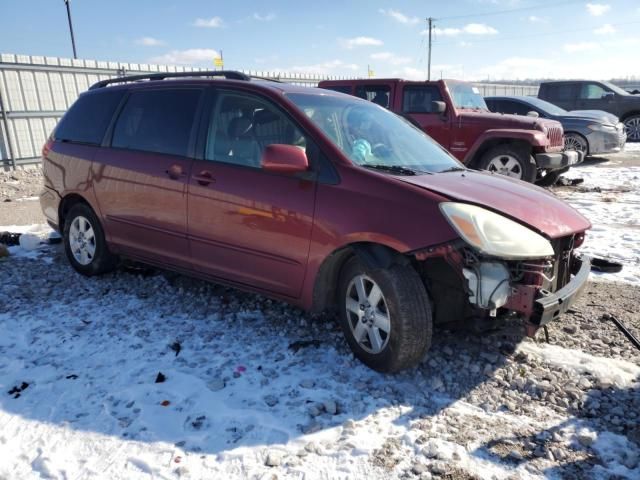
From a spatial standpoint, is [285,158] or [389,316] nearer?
[389,316]

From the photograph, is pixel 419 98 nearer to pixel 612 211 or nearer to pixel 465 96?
pixel 465 96

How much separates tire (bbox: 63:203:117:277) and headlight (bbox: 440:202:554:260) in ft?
10.8

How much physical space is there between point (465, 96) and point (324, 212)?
7073mm

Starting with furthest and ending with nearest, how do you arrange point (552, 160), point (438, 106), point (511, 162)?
point (511, 162)
point (438, 106)
point (552, 160)

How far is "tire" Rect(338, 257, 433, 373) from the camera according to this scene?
2.90 meters

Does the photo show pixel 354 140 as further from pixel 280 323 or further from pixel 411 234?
pixel 280 323

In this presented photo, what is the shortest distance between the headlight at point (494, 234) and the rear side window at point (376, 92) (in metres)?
6.45

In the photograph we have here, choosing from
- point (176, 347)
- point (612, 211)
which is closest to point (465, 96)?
point (612, 211)

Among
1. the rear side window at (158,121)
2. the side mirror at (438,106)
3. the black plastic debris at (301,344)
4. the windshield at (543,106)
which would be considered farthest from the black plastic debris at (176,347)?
the windshield at (543,106)

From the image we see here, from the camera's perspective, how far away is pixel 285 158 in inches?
122

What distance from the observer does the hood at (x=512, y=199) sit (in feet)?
9.53

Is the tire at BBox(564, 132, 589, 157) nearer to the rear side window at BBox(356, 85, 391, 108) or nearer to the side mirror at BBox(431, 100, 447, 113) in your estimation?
the side mirror at BBox(431, 100, 447, 113)

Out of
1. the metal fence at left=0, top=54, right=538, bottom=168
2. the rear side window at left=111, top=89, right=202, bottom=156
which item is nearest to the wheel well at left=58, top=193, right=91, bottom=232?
the rear side window at left=111, top=89, right=202, bottom=156

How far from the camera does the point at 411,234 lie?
2.83m
